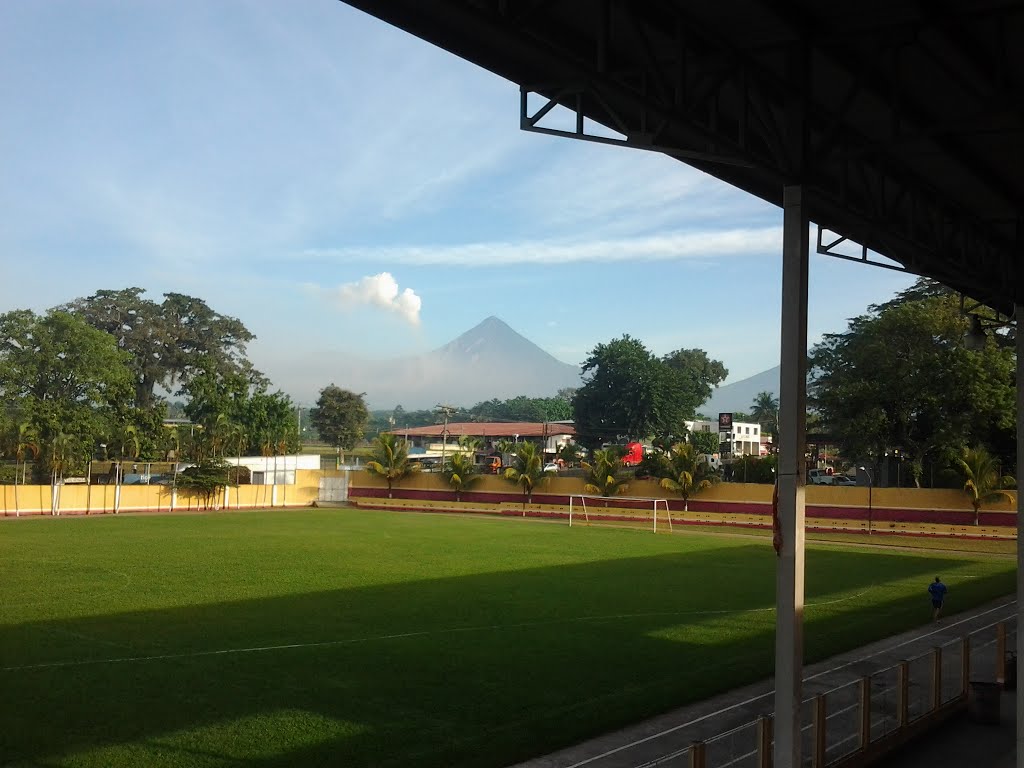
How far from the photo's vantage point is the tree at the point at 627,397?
86.1 m

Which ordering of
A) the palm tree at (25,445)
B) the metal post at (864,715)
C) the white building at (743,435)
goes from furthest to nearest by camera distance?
the white building at (743,435), the palm tree at (25,445), the metal post at (864,715)

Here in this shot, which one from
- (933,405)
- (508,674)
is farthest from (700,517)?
(508,674)

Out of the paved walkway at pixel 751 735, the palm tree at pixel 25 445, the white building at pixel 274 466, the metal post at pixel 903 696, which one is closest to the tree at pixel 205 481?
the white building at pixel 274 466

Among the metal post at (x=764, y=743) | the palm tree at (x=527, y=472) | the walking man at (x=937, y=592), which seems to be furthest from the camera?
the palm tree at (x=527, y=472)

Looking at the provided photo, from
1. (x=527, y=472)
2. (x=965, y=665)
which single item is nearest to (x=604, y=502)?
(x=527, y=472)

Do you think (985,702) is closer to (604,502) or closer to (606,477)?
(606,477)

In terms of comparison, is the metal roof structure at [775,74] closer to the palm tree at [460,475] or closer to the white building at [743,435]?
the palm tree at [460,475]

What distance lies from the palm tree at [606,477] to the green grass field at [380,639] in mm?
18536

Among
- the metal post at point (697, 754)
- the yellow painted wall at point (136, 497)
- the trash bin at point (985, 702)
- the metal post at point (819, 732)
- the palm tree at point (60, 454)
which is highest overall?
the palm tree at point (60, 454)

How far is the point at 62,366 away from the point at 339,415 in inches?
1799

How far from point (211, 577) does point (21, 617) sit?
6495mm

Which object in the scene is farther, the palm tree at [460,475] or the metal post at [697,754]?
the palm tree at [460,475]

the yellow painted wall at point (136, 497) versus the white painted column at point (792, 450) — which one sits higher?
the white painted column at point (792, 450)

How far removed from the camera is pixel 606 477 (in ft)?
168
